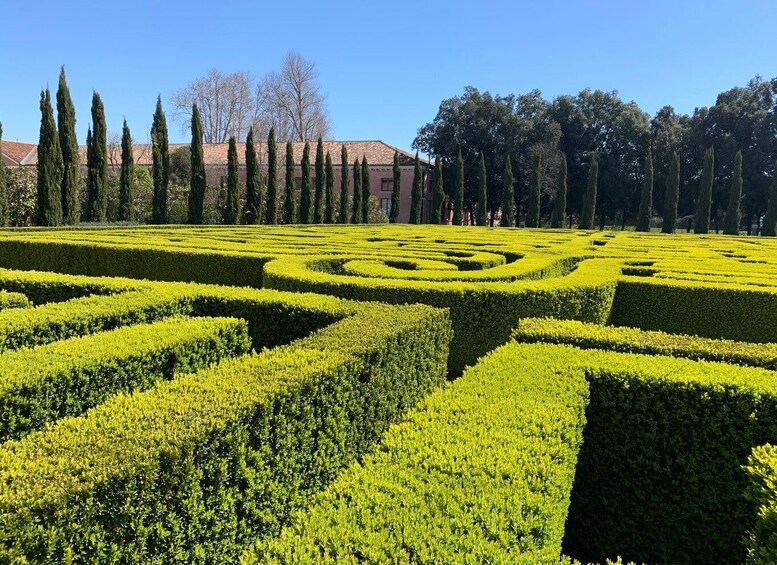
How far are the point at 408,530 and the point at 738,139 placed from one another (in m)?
49.8

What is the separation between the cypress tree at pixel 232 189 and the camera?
1118 inches

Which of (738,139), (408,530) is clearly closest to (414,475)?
(408,530)

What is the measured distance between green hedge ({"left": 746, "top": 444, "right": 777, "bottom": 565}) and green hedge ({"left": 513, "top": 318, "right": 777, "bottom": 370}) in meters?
1.46

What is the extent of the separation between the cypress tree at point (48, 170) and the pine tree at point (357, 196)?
63.3ft

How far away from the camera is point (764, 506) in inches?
85.6

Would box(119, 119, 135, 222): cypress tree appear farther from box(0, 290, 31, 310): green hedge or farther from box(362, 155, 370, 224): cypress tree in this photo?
box(0, 290, 31, 310): green hedge

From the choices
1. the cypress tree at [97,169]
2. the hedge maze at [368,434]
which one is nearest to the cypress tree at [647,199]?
the cypress tree at [97,169]

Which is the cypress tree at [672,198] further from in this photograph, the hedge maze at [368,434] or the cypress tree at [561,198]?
the hedge maze at [368,434]

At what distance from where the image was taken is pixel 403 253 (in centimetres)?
1048

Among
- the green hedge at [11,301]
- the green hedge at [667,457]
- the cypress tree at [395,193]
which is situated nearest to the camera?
the green hedge at [667,457]

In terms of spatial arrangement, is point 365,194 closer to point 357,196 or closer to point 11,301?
point 357,196

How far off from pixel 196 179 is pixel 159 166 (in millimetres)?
1923

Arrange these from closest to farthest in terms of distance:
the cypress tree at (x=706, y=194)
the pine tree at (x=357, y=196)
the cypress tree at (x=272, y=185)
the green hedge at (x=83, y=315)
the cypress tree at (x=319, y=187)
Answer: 1. the green hedge at (x=83, y=315)
2. the cypress tree at (x=272, y=185)
3. the cypress tree at (x=319, y=187)
4. the cypress tree at (x=706, y=194)
5. the pine tree at (x=357, y=196)

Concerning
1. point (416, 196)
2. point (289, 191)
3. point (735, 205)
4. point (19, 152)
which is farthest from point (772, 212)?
point (19, 152)
